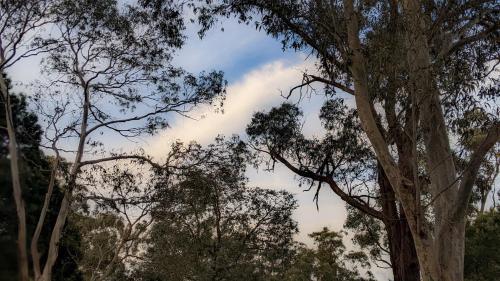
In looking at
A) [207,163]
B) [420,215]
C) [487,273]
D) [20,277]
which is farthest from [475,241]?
[20,277]

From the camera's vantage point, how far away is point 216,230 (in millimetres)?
18172

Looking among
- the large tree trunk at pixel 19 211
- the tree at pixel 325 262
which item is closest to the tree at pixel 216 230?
the tree at pixel 325 262

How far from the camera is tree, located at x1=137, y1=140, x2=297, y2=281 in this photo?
15.4 meters

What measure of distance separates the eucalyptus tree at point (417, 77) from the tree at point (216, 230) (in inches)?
243

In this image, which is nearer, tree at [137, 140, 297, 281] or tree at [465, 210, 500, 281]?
tree at [137, 140, 297, 281]

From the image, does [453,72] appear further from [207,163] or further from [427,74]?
[207,163]

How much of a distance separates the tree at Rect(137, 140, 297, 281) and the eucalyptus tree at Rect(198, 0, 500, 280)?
617 centimetres

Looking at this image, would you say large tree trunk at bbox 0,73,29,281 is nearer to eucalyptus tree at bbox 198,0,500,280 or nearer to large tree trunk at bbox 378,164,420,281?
eucalyptus tree at bbox 198,0,500,280

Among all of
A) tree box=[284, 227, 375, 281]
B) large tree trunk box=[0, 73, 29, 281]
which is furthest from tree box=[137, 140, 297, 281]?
large tree trunk box=[0, 73, 29, 281]

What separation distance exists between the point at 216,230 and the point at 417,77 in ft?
37.2

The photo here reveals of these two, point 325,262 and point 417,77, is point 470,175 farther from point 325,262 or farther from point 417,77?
point 325,262

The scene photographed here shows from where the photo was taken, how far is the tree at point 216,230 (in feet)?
50.6

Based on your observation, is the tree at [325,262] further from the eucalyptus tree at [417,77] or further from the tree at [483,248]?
the eucalyptus tree at [417,77]

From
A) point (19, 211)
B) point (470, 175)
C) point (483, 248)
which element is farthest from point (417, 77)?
point (483, 248)
